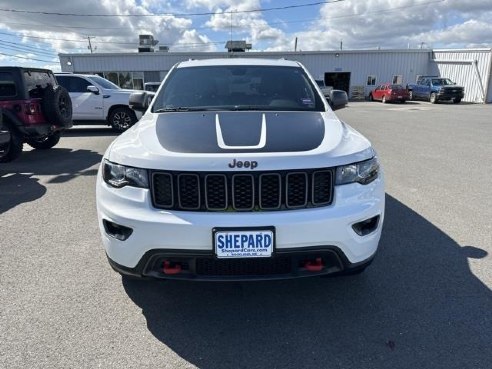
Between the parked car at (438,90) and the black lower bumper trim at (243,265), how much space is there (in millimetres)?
30325

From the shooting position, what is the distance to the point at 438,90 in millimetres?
28422

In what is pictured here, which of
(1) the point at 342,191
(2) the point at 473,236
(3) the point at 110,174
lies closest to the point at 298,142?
(1) the point at 342,191

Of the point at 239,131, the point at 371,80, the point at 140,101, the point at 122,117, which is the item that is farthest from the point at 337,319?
the point at 371,80

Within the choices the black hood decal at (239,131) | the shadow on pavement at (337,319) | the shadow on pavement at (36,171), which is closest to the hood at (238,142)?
the black hood decal at (239,131)

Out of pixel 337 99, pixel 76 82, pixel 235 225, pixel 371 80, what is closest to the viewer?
pixel 235 225

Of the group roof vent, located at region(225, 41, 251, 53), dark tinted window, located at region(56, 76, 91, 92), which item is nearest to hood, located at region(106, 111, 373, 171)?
dark tinted window, located at region(56, 76, 91, 92)

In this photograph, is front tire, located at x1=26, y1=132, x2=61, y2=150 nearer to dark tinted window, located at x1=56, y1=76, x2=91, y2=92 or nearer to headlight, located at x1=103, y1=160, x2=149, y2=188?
dark tinted window, located at x1=56, y1=76, x2=91, y2=92

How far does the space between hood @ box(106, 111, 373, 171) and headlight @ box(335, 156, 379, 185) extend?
45 millimetres

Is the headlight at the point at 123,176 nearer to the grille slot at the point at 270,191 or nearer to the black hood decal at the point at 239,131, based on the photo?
the black hood decal at the point at 239,131

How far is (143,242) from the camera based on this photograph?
229 cm

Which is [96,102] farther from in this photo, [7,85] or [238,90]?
[238,90]

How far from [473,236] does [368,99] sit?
3429cm

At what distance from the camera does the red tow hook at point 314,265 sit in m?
2.35

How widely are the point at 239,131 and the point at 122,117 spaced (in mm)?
10258
